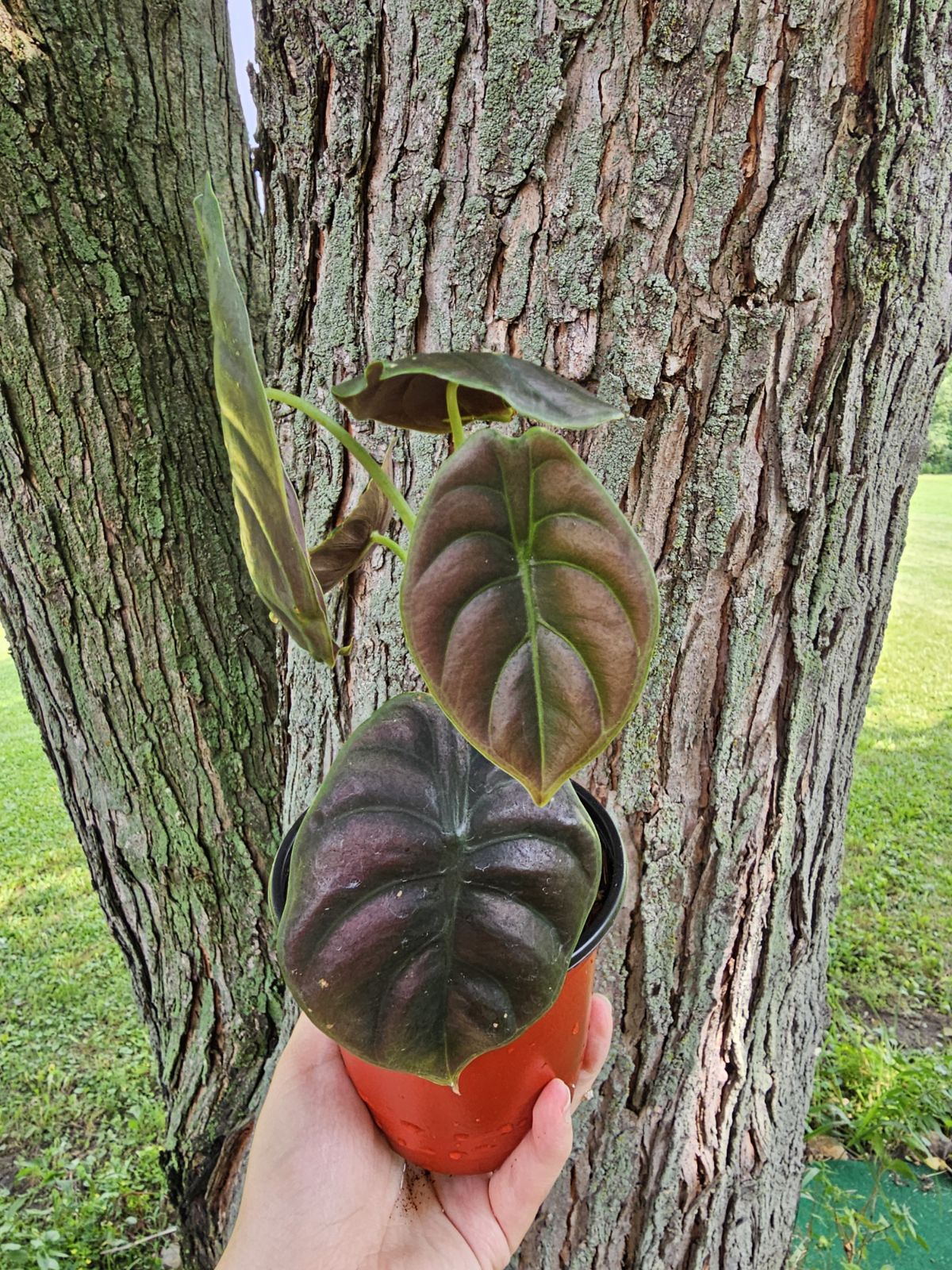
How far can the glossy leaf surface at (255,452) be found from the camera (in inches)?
18.9

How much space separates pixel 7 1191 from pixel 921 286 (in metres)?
2.31

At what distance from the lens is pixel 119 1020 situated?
7.21 feet

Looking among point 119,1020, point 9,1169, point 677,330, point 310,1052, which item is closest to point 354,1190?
point 310,1052

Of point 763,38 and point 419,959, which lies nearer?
point 419,959

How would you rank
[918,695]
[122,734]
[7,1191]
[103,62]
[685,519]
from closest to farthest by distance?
[685,519] → [103,62] → [122,734] → [7,1191] → [918,695]

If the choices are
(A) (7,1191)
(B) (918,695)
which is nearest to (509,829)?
(A) (7,1191)

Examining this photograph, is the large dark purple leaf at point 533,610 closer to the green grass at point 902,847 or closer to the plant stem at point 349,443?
the plant stem at point 349,443

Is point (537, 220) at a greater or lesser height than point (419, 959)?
greater

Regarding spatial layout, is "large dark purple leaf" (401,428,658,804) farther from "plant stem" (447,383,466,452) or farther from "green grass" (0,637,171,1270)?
"green grass" (0,637,171,1270)

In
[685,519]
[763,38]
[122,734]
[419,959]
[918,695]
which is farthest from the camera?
[918,695]

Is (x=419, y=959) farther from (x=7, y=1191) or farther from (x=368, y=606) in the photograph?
(x=7, y=1191)

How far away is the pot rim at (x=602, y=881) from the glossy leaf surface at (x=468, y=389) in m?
0.32

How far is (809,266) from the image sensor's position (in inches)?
32.4

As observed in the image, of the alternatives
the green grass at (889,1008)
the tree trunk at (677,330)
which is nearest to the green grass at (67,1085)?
the tree trunk at (677,330)
